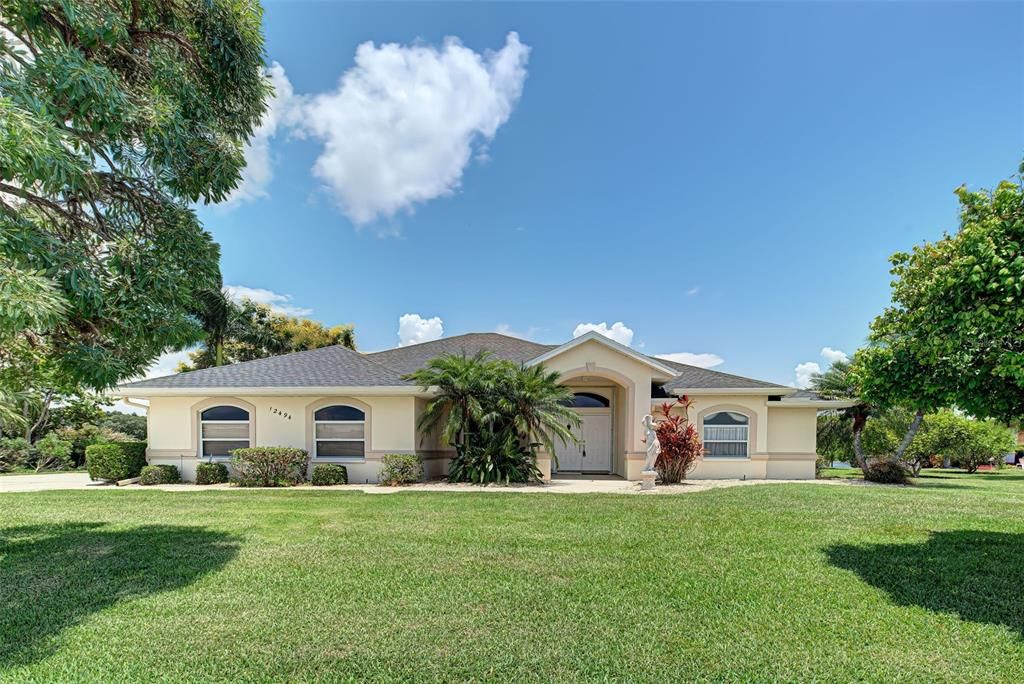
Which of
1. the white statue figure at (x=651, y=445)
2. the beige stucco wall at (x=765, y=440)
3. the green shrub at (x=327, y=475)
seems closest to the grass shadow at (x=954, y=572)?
the white statue figure at (x=651, y=445)

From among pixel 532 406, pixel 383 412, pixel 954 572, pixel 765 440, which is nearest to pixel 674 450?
pixel 765 440

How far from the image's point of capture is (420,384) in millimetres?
14461

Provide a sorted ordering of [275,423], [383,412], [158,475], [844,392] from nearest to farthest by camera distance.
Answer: [158,475], [383,412], [275,423], [844,392]

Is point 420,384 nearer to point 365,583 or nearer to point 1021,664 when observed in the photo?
point 365,583

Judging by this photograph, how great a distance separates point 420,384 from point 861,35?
13555mm

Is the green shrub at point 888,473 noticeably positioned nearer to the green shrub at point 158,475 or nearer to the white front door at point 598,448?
the white front door at point 598,448

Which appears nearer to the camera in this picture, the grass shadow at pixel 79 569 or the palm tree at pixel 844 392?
the grass shadow at pixel 79 569

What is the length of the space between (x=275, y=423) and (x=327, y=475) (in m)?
2.62

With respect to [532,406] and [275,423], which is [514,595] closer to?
[532,406]

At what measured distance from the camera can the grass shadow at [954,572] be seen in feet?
17.1

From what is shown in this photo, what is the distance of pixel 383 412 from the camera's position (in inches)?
595

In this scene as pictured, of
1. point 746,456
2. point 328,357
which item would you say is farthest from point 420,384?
point 746,456

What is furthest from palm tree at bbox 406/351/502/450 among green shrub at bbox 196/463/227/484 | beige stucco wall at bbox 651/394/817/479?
beige stucco wall at bbox 651/394/817/479

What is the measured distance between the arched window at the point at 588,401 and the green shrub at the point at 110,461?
1461 cm
